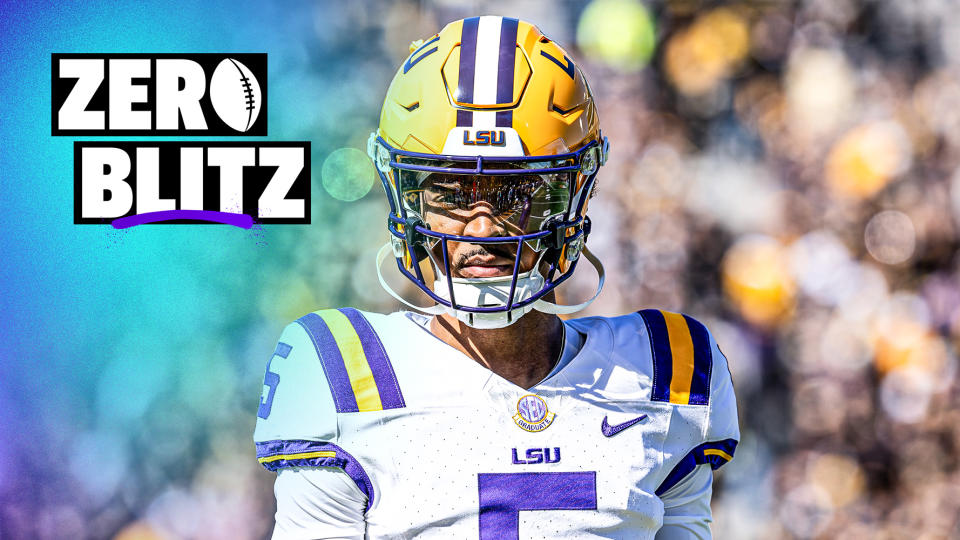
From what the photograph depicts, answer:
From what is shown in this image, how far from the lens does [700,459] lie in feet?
4.66

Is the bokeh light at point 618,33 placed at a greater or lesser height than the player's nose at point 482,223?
greater

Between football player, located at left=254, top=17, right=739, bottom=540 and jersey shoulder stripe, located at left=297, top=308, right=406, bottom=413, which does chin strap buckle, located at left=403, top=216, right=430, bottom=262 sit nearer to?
football player, located at left=254, top=17, right=739, bottom=540

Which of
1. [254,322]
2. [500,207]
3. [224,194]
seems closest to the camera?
[500,207]

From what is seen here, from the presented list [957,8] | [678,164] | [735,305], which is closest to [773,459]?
[735,305]

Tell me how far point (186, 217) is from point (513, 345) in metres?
1.35

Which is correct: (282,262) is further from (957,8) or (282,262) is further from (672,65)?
(957,8)

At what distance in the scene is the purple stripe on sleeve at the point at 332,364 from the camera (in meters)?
1.34

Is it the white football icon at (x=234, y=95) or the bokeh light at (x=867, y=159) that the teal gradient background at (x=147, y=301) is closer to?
the white football icon at (x=234, y=95)

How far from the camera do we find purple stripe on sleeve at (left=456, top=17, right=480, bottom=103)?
1.33m

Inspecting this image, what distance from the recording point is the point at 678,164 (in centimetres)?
279

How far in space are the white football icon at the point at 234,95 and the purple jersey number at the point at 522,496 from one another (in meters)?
1.50

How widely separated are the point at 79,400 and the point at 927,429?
2.29 metres

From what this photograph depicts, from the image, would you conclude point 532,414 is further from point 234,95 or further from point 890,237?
point 890,237

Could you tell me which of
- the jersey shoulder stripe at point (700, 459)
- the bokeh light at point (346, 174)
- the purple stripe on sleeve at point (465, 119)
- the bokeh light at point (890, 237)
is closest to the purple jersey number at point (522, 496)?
the jersey shoulder stripe at point (700, 459)
